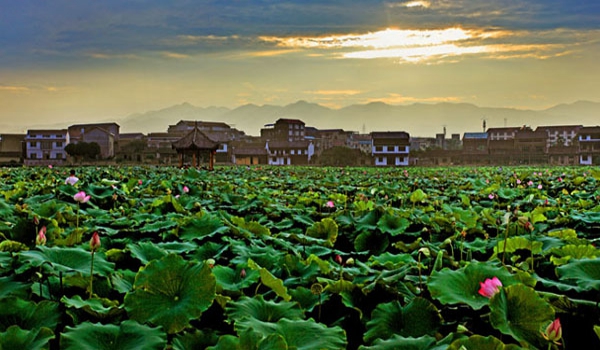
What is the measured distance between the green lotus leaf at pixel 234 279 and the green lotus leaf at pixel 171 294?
0.76 feet

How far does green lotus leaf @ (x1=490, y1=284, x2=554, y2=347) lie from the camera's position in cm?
128

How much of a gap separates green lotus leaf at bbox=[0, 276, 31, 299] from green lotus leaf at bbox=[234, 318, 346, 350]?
76 centimetres

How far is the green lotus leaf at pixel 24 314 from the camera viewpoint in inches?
52.8

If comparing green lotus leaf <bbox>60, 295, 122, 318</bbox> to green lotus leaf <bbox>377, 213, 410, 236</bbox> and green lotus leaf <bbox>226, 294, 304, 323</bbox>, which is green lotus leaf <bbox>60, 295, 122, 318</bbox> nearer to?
green lotus leaf <bbox>226, 294, 304, 323</bbox>

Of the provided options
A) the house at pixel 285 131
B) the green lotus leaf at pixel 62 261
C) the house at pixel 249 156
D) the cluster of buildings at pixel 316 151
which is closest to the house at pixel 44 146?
the cluster of buildings at pixel 316 151

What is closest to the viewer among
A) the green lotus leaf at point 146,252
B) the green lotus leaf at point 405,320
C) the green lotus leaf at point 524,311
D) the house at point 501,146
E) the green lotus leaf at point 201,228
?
the green lotus leaf at point 524,311

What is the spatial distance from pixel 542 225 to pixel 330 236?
1.56 meters

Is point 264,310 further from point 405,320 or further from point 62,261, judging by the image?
point 62,261

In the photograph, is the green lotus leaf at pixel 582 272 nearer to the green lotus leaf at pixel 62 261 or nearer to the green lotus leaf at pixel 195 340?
the green lotus leaf at pixel 195 340

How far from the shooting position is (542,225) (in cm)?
338

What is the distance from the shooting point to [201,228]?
104 inches

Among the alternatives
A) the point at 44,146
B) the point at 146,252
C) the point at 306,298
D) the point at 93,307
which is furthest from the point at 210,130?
the point at 93,307

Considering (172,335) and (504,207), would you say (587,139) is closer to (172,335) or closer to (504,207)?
(504,207)

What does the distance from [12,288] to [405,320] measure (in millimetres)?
1172
